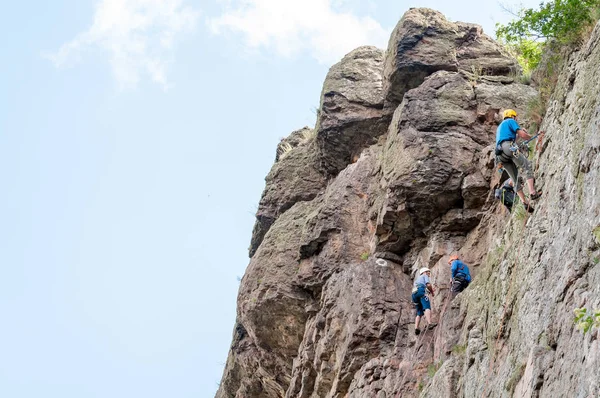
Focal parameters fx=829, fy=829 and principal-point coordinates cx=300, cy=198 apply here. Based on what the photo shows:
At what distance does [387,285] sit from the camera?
18.9 meters

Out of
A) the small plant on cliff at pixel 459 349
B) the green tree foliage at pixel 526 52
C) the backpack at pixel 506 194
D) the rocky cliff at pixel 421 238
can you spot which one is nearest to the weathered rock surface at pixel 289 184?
the rocky cliff at pixel 421 238

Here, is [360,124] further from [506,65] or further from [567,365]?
[567,365]

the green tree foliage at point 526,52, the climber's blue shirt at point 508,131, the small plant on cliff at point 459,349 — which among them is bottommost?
the small plant on cliff at point 459,349

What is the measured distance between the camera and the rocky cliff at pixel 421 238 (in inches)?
462

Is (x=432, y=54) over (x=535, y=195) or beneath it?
over

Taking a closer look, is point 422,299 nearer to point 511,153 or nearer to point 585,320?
point 511,153

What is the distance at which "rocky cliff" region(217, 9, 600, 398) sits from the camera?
462 inches

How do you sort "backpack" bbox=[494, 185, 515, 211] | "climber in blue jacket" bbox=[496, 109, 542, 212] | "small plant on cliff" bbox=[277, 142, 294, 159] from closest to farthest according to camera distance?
"climber in blue jacket" bbox=[496, 109, 542, 212], "backpack" bbox=[494, 185, 515, 211], "small plant on cliff" bbox=[277, 142, 294, 159]

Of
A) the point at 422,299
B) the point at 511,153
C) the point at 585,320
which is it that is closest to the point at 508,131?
the point at 511,153

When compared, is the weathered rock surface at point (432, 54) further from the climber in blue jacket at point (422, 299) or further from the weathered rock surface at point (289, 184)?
the climber in blue jacket at point (422, 299)

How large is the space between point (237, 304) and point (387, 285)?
20.9ft

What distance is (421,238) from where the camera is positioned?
19391 mm

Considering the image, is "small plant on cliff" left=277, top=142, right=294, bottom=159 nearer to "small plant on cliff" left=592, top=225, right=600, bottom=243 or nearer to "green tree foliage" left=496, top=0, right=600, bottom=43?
"green tree foliage" left=496, top=0, right=600, bottom=43

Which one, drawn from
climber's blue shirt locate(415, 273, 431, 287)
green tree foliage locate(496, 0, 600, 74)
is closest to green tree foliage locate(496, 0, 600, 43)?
green tree foliage locate(496, 0, 600, 74)
